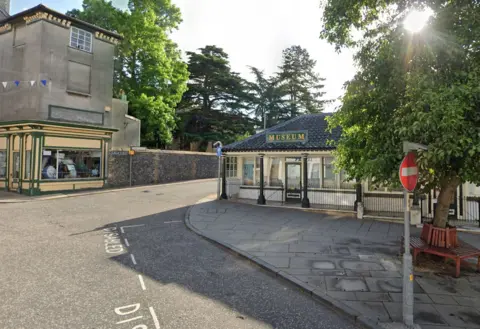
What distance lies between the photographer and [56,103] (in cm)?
1795

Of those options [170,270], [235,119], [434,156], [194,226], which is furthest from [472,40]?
[235,119]

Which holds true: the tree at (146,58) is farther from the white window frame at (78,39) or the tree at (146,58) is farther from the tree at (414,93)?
the tree at (414,93)

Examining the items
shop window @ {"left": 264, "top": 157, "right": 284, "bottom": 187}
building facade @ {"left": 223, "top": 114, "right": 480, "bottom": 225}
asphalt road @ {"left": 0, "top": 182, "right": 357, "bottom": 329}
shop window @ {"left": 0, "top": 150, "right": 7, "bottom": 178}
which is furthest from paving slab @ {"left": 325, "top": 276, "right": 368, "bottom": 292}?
shop window @ {"left": 0, "top": 150, "right": 7, "bottom": 178}

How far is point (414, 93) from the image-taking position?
5117 mm

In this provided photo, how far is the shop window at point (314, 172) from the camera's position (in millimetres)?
15602

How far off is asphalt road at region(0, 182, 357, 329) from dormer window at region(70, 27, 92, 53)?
1386 cm

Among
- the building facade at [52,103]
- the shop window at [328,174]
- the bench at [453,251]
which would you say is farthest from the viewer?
the building facade at [52,103]

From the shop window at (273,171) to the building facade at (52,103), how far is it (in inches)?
461

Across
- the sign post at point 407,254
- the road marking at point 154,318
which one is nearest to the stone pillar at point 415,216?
the sign post at point 407,254

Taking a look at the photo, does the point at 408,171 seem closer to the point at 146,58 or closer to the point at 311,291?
the point at 311,291

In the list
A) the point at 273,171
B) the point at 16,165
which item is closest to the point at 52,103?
the point at 16,165

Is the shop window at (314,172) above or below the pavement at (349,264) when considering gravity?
above

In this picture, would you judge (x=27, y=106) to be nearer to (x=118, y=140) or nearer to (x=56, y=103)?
(x=56, y=103)

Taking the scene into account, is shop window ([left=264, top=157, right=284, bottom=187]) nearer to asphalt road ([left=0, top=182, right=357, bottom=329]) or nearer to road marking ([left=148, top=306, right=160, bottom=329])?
asphalt road ([left=0, top=182, right=357, bottom=329])
